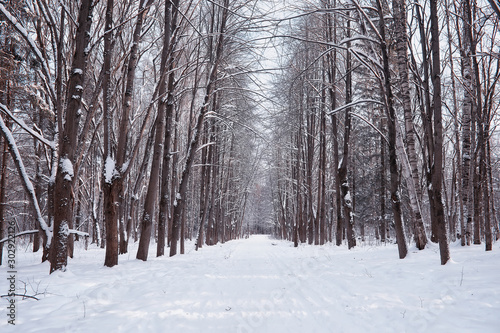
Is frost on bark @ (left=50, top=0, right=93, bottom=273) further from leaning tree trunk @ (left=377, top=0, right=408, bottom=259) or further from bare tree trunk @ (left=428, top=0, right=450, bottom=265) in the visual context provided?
bare tree trunk @ (left=428, top=0, right=450, bottom=265)

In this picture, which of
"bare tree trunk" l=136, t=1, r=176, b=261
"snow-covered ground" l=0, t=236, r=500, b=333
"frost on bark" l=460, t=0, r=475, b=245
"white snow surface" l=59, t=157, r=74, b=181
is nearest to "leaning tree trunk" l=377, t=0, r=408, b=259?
"snow-covered ground" l=0, t=236, r=500, b=333

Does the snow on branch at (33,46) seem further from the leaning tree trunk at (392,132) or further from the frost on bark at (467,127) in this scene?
the frost on bark at (467,127)

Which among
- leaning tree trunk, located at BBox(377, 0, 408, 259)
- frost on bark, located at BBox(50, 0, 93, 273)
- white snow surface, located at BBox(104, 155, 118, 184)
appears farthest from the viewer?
leaning tree trunk, located at BBox(377, 0, 408, 259)

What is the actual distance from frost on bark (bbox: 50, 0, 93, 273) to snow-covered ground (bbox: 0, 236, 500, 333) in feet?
1.89

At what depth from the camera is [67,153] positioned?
585cm

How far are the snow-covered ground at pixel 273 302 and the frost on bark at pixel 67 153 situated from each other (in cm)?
58

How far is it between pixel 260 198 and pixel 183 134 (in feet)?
185

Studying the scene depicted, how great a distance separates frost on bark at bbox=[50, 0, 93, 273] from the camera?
18.6 feet

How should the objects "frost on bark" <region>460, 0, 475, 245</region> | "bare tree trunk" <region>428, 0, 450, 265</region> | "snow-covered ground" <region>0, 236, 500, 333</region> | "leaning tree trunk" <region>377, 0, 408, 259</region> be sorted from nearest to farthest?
"snow-covered ground" <region>0, 236, 500, 333</region> < "bare tree trunk" <region>428, 0, 450, 265</region> < "leaning tree trunk" <region>377, 0, 408, 259</region> < "frost on bark" <region>460, 0, 475, 245</region>

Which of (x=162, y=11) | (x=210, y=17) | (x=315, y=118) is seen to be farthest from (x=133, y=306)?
(x=315, y=118)

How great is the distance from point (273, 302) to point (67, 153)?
4.97m

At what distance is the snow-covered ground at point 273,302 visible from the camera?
3363mm

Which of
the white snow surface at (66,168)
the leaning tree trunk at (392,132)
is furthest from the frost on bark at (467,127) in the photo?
the white snow surface at (66,168)

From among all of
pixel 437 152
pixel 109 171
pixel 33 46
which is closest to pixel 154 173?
pixel 109 171
